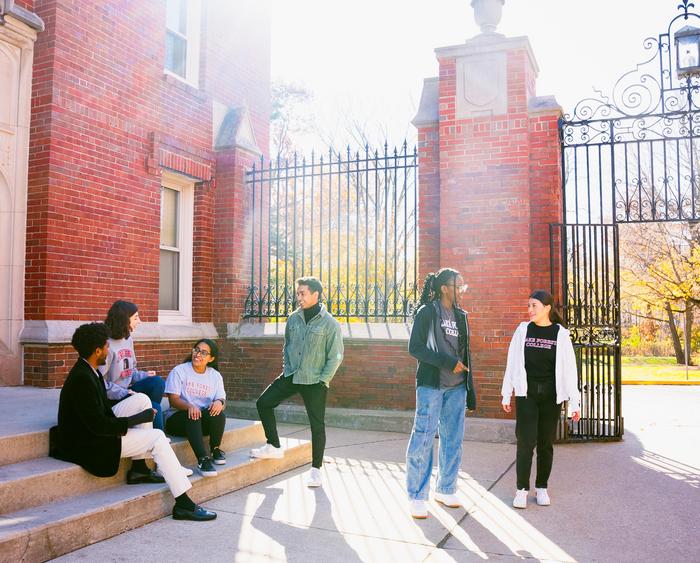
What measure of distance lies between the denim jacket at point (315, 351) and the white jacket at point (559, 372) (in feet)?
4.76

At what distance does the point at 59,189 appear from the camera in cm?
740

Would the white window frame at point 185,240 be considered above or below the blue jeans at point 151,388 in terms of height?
above

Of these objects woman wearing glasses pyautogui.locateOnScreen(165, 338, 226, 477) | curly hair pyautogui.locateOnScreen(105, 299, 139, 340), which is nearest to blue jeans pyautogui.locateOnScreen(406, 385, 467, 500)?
woman wearing glasses pyautogui.locateOnScreen(165, 338, 226, 477)

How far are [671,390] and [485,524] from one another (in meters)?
11.4

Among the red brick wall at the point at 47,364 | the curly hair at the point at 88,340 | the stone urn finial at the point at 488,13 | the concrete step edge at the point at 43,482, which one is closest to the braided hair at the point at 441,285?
the curly hair at the point at 88,340

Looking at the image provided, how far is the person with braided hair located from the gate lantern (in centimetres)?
479

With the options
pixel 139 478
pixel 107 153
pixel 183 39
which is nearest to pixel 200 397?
pixel 139 478

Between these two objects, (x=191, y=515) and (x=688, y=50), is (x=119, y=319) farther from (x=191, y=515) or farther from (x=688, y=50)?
(x=688, y=50)

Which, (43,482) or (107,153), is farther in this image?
(107,153)

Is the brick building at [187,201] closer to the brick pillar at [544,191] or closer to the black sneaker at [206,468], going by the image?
the brick pillar at [544,191]

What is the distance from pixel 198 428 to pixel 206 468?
33cm

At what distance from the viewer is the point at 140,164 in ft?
28.1

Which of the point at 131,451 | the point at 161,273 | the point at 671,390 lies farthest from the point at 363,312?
the point at 671,390

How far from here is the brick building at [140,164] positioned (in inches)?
288
